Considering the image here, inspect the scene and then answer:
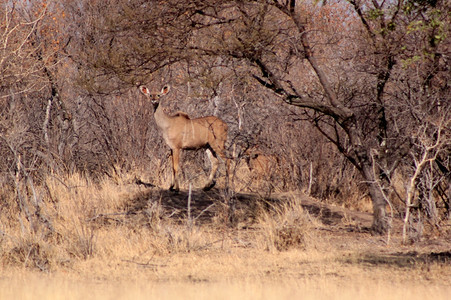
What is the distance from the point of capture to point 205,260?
8477 mm

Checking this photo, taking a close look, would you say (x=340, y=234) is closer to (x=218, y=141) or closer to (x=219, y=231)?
(x=219, y=231)

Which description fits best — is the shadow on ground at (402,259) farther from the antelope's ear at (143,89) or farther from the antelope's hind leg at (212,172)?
the antelope's ear at (143,89)

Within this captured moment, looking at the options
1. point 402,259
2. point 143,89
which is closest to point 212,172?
point 143,89

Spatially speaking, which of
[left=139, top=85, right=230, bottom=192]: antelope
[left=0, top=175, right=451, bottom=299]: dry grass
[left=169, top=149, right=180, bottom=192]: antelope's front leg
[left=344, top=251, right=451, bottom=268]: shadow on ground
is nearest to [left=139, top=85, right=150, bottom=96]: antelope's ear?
[left=139, top=85, right=230, bottom=192]: antelope

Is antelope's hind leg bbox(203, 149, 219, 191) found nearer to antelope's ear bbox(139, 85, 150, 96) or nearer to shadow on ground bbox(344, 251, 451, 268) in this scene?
antelope's ear bbox(139, 85, 150, 96)

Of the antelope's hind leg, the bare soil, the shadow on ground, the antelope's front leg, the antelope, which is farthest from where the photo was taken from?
the antelope

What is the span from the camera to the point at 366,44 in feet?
34.0

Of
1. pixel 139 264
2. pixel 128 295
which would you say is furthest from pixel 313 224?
pixel 128 295

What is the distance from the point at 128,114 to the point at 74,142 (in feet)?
5.48

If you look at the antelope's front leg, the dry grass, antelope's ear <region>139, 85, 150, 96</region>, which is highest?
antelope's ear <region>139, 85, 150, 96</region>

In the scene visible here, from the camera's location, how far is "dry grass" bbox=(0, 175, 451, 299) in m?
6.58

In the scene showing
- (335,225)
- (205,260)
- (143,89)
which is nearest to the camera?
(205,260)

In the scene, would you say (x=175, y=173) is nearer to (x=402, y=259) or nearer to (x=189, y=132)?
(x=189, y=132)

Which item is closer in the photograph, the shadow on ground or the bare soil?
the shadow on ground
